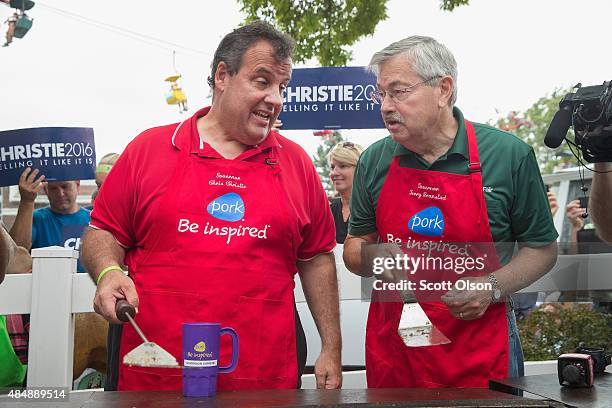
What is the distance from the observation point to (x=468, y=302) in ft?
8.48

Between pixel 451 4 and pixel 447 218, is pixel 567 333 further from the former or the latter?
pixel 451 4

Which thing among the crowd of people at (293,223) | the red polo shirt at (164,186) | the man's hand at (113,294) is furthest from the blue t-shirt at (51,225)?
the man's hand at (113,294)

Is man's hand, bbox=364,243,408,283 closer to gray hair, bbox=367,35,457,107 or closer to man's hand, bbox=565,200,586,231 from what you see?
gray hair, bbox=367,35,457,107

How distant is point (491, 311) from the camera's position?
2.67 m

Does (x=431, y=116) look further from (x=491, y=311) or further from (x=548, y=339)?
(x=548, y=339)

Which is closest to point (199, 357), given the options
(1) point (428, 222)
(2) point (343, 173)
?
(1) point (428, 222)

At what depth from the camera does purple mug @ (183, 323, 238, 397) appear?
6.56 ft

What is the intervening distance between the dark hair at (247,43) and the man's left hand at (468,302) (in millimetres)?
960

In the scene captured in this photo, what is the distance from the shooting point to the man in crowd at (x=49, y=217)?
4.81 metres

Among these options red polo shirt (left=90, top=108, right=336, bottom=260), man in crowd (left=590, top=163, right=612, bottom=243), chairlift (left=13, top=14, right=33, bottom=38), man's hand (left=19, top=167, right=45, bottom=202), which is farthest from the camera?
chairlift (left=13, top=14, right=33, bottom=38)

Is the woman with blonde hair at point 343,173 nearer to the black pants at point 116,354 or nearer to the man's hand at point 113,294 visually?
the black pants at point 116,354

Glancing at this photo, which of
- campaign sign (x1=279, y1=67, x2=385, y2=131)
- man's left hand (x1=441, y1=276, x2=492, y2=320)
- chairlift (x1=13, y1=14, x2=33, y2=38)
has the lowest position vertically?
man's left hand (x1=441, y1=276, x2=492, y2=320)

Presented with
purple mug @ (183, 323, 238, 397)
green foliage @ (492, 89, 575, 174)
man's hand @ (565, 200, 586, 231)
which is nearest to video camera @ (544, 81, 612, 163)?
purple mug @ (183, 323, 238, 397)

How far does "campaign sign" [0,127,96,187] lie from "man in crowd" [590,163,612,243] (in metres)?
3.04
